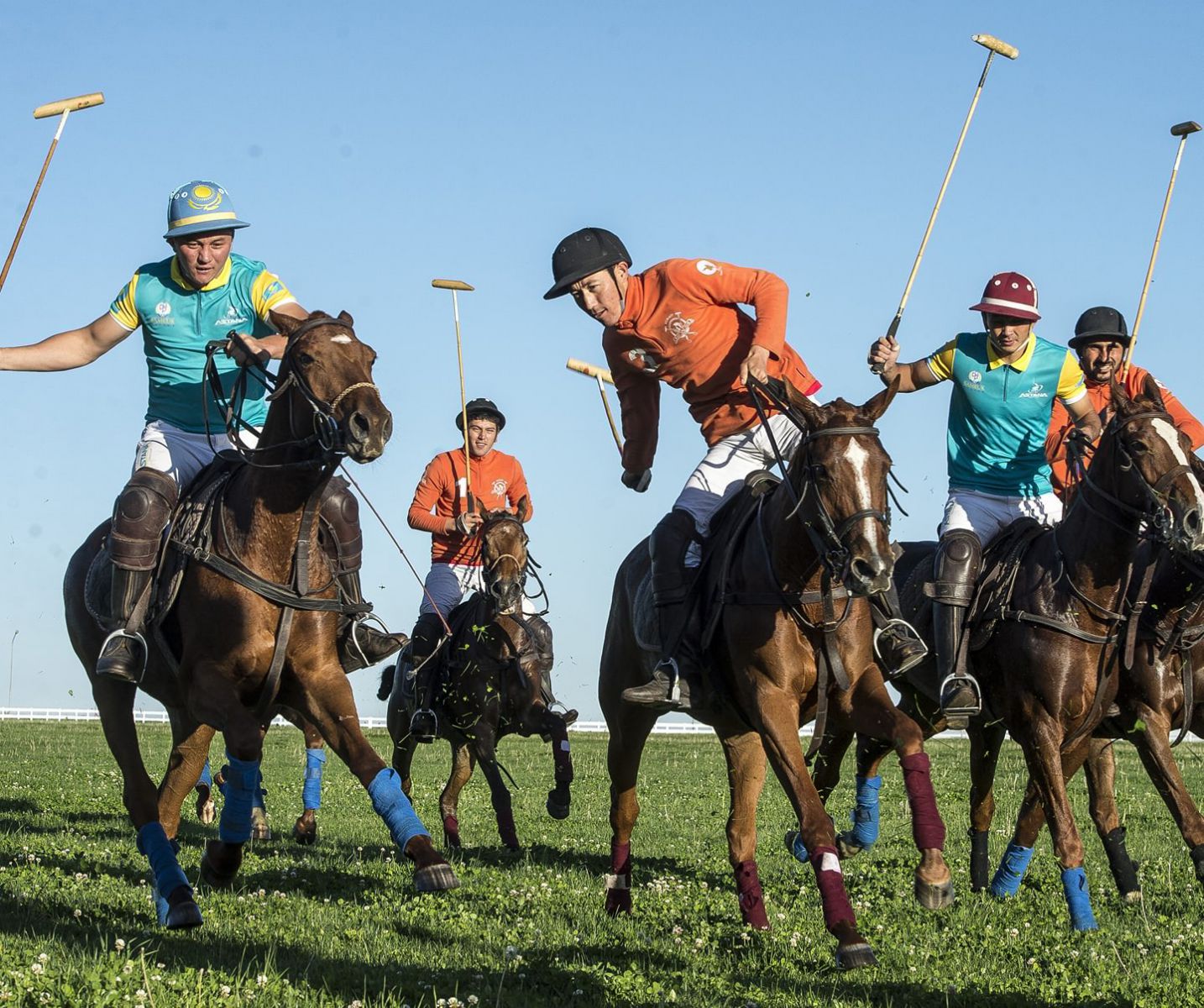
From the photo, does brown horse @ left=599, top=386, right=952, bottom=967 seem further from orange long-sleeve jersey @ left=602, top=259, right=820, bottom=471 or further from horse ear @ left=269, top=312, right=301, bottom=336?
horse ear @ left=269, top=312, right=301, bottom=336

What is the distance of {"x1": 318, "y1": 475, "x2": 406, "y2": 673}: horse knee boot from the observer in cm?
918

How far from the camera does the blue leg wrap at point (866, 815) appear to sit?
1208 cm

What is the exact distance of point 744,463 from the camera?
402 inches

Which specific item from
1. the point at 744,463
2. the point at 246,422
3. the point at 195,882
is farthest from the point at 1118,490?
the point at 195,882

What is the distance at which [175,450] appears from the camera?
10016 mm

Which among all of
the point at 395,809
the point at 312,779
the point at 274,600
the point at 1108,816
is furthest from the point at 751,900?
the point at 312,779

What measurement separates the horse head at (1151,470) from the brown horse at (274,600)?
459 cm

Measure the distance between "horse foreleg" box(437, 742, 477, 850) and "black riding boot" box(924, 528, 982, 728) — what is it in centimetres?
505

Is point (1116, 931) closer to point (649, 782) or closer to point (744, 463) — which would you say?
point (744, 463)

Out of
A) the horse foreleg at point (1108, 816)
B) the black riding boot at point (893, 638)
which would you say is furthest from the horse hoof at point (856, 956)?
the horse foreleg at point (1108, 816)

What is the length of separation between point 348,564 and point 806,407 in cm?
290

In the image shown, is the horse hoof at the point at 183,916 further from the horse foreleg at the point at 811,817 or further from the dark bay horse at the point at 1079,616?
the dark bay horse at the point at 1079,616

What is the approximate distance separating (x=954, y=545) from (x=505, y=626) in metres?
5.77

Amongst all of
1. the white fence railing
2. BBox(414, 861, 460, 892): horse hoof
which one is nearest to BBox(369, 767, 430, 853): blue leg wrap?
BBox(414, 861, 460, 892): horse hoof
